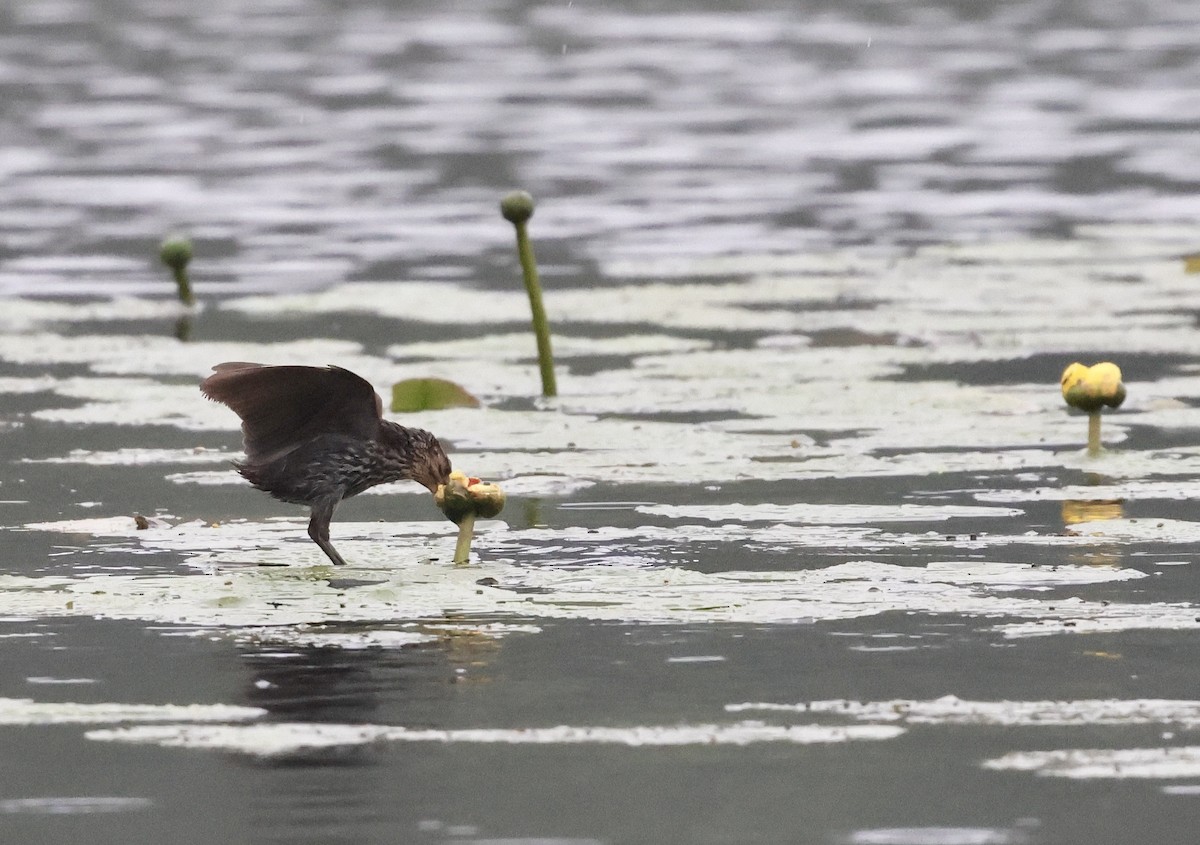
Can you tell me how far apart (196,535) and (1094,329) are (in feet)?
18.3

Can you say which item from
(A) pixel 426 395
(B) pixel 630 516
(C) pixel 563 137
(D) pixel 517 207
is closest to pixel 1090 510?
(B) pixel 630 516

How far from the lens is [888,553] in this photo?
683 centimetres

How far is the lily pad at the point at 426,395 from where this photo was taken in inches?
374

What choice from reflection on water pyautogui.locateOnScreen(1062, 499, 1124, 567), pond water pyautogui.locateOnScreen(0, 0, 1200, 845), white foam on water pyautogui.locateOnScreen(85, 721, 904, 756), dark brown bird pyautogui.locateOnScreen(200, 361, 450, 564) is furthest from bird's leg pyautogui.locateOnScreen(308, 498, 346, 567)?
reflection on water pyautogui.locateOnScreen(1062, 499, 1124, 567)

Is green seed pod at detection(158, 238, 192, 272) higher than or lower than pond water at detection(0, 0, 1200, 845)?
higher

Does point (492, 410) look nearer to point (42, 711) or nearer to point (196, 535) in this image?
point (196, 535)

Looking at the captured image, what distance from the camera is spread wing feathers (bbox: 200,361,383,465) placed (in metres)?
6.62

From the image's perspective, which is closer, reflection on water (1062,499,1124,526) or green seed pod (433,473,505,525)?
green seed pod (433,473,505,525)

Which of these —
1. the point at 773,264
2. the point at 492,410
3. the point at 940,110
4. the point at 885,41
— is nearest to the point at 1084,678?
A: the point at 492,410

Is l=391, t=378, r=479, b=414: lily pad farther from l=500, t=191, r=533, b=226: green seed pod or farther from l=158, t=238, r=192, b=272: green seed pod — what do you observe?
l=158, t=238, r=192, b=272: green seed pod

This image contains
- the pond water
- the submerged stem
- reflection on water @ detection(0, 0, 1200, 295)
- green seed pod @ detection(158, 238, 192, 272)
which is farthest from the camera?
reflection on water @ detection(0, 0, 1200, 295)

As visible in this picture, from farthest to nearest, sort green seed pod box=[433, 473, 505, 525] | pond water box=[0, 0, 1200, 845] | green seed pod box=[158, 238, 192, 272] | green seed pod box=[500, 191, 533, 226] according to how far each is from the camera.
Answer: green seed pod box=[158, 238, 192, 272]
green seed pod box=[500, 191, 533, 226]
green seed pod box=[433, 473, 505, 525]
pond water box=[0, 0, 1200, 845]

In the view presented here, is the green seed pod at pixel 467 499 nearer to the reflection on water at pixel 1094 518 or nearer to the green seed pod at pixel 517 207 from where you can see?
the reflection on water at pixel 1094 518

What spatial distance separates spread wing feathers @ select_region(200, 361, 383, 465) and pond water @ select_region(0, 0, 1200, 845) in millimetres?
343
